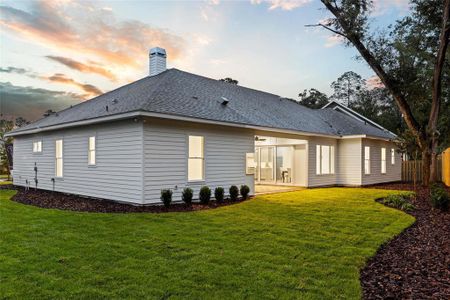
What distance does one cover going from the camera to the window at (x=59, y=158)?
14375 mm

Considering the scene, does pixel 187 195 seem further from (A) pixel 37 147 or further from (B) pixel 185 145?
(A) pixel 37 147

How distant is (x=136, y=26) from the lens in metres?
15.4

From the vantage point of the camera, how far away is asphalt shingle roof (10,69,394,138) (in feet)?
37.3

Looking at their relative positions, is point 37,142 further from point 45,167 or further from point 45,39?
point 45,39

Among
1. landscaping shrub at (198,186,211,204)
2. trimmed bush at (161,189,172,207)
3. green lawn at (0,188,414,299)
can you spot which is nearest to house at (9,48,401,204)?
trimmed bush at (161,189,172,207)

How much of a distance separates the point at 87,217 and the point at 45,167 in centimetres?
853

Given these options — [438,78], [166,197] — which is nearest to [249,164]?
[166,197]

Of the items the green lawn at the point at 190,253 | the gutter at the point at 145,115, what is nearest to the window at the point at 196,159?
the gutter at the point at 145,115

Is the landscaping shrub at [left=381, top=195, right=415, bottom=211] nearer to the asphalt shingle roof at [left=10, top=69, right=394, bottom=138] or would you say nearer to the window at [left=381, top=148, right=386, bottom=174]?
the asphalt shingle roof at [left=10, top=69, right=394, bottom=138]

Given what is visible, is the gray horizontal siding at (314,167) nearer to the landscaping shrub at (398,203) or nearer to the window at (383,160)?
the window at (383,160)

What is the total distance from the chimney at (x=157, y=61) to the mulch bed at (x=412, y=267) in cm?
1234

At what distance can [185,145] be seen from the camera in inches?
439

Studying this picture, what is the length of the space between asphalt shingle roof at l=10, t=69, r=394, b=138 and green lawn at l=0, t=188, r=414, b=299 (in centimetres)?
382

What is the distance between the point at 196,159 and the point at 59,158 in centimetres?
650
